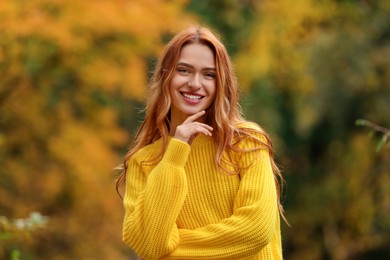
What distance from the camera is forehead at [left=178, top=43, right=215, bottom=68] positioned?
11.1 feet

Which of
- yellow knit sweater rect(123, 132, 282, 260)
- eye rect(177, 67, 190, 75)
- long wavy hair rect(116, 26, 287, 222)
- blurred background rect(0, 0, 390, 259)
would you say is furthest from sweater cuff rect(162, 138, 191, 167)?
blurred background rect(0, 0, 390, 259)

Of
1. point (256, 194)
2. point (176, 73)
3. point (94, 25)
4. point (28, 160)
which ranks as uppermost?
point (94, 25)

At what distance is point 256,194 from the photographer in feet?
10.8

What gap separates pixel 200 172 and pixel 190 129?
0.17 m

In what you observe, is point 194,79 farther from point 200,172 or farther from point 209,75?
point 200,172

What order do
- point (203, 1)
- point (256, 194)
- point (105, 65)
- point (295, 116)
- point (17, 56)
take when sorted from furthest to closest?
1. point (295, 116)
2. point (203, 1)
3. point (105, 65)
4. point (17, 56)
5. point (256, 194)

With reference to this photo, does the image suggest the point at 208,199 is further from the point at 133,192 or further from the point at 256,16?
the point at 256,16

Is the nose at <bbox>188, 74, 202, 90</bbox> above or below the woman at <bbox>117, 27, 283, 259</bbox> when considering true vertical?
above

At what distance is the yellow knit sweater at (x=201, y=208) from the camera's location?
129 inches

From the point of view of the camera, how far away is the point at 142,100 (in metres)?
10.2

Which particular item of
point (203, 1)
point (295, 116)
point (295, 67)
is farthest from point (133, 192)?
point (295, 116)

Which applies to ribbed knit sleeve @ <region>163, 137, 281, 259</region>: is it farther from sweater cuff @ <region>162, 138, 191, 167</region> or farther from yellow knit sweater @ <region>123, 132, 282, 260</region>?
sweater cuff @ <region>162, 138, 191, 167</region>

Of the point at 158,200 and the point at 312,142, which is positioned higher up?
the point at 312,142

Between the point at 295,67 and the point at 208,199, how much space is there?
14.0m
